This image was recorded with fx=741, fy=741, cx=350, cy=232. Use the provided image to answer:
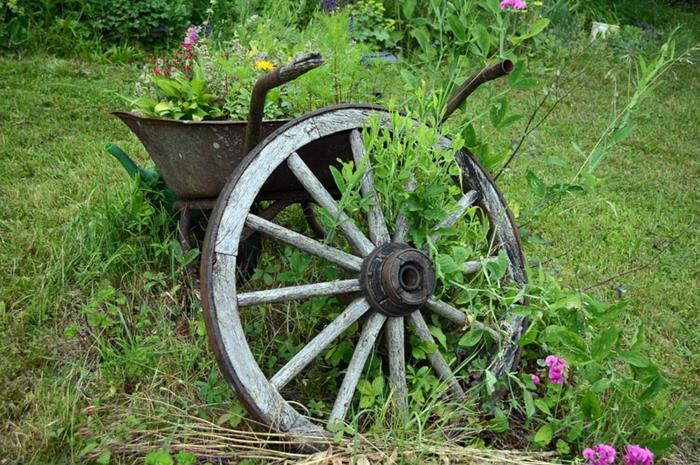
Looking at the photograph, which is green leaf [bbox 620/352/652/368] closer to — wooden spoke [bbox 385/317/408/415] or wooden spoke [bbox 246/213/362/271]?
wooden spoke [bbox 385/317/408/415]

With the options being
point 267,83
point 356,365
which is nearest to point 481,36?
point 267,83

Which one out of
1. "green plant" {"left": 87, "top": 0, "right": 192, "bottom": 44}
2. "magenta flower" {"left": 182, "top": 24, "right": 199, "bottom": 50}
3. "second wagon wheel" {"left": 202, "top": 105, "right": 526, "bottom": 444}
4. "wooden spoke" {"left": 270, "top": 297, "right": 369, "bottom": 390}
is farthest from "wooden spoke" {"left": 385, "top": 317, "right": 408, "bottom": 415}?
"green plant" {"left": 87, "top": 0, "right": 192, "bottom": 44}

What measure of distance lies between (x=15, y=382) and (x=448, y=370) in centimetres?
138

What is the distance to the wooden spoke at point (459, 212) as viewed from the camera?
2.33 meters

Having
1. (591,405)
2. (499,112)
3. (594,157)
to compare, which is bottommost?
(591,405)

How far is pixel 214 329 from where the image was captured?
1956mm

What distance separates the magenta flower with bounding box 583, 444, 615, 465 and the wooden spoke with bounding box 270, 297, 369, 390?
2.45 feet

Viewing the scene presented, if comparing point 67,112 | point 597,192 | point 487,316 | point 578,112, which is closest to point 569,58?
point 578,112

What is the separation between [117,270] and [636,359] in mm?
1791

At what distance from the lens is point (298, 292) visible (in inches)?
84.0

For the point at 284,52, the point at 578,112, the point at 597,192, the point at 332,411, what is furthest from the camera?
the point at 578,112

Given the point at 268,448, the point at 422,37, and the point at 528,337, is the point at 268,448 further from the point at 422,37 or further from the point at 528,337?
the point at 422,37

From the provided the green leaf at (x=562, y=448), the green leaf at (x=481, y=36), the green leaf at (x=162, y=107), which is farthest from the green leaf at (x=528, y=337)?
the green leaf at (x=162, y=107)

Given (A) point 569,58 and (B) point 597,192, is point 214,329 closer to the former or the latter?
(B) point 597,192
